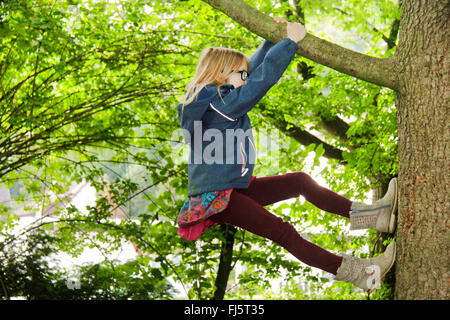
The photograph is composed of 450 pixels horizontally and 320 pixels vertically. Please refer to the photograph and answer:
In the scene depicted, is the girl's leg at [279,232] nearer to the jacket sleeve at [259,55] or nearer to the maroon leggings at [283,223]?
the maroon leggings at [283,223]

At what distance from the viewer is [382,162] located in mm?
3846

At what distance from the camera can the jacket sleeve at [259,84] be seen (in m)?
2.07

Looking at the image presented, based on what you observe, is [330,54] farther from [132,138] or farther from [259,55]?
[132,138]

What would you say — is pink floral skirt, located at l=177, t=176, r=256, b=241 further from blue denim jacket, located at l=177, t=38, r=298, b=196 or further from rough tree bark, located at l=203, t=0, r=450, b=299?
rough tree bark, located at l=203, t=0, r=450, b=299

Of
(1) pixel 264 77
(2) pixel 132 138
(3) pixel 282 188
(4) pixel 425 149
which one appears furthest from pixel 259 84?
(2) pixel 132 138

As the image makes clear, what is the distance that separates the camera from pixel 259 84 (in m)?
2.16

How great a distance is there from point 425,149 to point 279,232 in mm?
757

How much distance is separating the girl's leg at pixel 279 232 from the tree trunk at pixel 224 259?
87.6 inches

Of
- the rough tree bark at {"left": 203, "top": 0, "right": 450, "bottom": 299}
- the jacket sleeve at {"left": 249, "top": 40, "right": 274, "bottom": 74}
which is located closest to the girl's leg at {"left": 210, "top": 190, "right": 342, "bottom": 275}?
the rough tree bark at {"left": 203, "top": 0, "right": 450, "bottom": 299}

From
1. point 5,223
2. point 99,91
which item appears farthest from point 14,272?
point 99,91

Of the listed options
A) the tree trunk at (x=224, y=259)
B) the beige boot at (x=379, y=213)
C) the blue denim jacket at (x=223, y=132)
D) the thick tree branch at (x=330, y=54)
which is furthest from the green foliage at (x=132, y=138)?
the thick tree branch at (x=330, y=54)

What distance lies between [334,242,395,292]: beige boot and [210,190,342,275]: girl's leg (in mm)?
36

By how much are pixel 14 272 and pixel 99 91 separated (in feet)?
5.92
